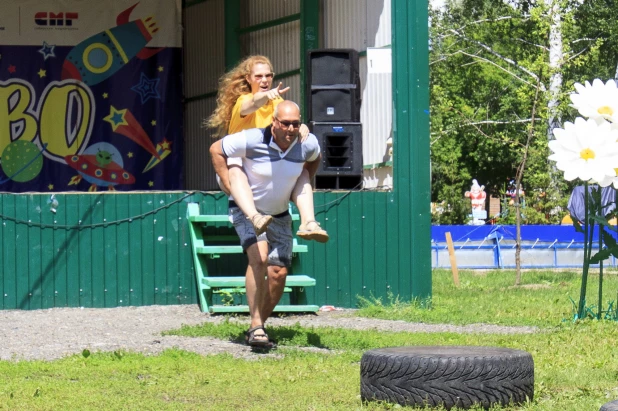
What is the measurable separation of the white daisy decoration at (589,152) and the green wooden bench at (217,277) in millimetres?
4723

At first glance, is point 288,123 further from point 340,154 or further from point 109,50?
point 109,50

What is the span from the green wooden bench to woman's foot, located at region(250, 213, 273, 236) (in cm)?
271

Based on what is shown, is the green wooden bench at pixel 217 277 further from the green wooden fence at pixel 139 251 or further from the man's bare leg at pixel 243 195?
the man's bare leg at pixel 243 195

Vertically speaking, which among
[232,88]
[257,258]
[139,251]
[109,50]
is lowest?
[139,251]

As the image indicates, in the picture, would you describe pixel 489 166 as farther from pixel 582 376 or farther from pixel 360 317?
pixel 582 376

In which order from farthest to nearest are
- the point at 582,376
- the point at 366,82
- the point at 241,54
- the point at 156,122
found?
the point at 156,122, the point at 241,54, the point at 366,82, the point at 582,376

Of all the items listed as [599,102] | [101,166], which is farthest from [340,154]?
[101,166]

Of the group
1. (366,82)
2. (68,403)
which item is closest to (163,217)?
(366,82)

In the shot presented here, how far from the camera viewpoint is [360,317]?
899 cm

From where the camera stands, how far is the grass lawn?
470 centimetres

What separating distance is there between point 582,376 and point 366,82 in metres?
6.08

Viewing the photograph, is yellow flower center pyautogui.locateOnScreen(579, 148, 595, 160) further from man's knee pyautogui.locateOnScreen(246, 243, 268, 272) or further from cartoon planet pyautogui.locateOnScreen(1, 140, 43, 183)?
cartoon planet pyautogui.locateOnScreen(1, 140, 43, 183)

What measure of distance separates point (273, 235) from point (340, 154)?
3809 mm

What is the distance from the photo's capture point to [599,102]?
4562 mm
